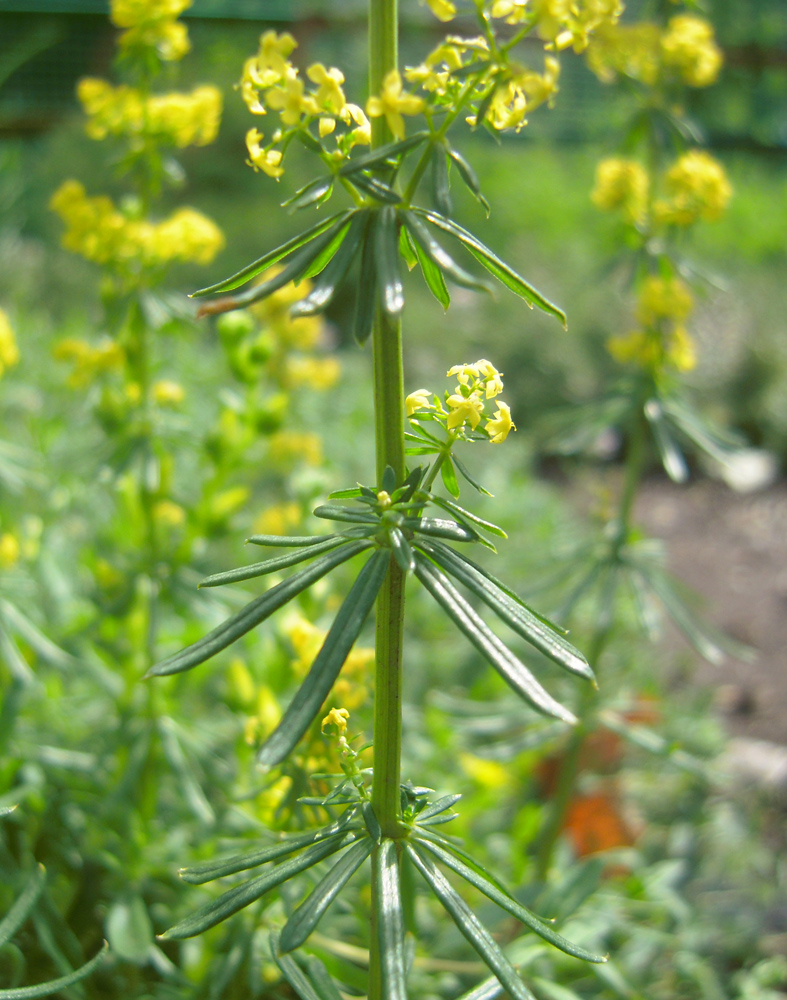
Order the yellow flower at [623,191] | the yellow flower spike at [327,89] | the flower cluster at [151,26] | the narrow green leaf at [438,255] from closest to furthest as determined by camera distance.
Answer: the narrow green leaf at [438,255] < the yellow flower spike at [327,89] < the flower cluster at [151,26] < the yellow flower at [623,191]

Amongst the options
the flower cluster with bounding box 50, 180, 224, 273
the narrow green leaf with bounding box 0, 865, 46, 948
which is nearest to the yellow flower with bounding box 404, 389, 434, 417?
the narrow green leaf with bounding box 0, 865, 46, 948

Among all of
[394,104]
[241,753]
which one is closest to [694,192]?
[394,104]

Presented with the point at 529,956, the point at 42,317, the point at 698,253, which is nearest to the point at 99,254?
the point at 529,956

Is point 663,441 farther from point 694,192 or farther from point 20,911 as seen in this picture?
point 20,911

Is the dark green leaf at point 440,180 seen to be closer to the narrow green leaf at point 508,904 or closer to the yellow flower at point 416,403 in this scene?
the yellow flower at point 416,403

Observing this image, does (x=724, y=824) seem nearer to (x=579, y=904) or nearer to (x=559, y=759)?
(x=559, y=759)

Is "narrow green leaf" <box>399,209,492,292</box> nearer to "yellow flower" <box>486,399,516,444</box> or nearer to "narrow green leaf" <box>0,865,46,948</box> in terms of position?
"yellow flower" <box>486,399,516,444</box>

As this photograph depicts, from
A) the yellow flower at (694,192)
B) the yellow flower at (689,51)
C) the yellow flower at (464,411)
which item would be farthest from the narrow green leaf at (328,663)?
the yellow flower at (689,51)
